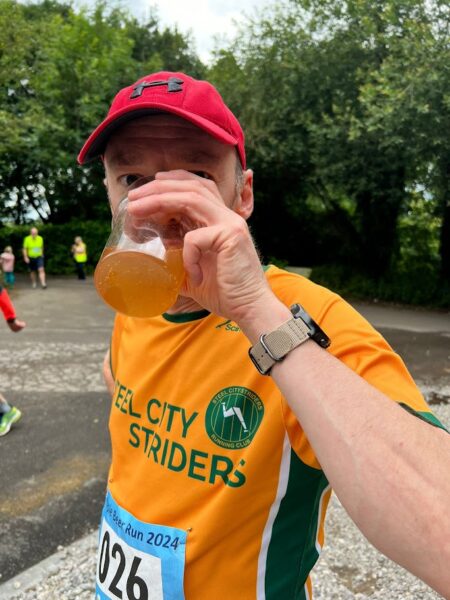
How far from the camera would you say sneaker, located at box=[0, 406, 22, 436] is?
4980mm

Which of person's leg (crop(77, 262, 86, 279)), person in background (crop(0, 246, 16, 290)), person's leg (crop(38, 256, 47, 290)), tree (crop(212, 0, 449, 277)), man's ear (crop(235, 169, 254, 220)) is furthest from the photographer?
person's leg (crop(77, 262, 86, 279))

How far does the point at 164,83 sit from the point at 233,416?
3.04ft

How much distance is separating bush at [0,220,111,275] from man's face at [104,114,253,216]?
61.5ft

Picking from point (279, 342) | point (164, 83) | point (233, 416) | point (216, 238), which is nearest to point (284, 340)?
point (279, 342)

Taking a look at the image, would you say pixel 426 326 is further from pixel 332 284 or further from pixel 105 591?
pixel 105 591

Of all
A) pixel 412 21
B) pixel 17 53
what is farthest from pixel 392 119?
pixel 17 53

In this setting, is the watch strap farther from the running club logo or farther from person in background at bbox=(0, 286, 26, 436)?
person in background at bbox=(0, 286, 26, 436)

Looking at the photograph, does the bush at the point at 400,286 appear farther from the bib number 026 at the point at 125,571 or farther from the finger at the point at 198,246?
the finger at the point at 198,246

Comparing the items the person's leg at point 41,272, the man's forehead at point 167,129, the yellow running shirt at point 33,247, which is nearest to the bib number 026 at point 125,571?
the man's forehead at point 167,129

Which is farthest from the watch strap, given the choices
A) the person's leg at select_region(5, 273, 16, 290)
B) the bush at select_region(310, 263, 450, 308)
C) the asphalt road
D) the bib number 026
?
the person's leg at select_region(5, 273, 16, 290)

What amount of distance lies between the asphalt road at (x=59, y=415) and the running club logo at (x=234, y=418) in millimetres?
2542

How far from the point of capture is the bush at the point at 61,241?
19672mm

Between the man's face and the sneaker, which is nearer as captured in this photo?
the man's face

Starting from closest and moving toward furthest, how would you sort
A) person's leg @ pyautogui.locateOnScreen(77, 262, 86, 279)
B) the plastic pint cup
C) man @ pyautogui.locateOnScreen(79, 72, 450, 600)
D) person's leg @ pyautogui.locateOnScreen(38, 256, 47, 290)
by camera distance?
man @ pyautogui.locateOnScreen(79, 72, 450, 600)
the plastic pint cup
person's leg @ pyautogui.locateOnScreen(38, 256, 47, 290)
person's leg @ pyautogui.locateOnScreen(77, 262, 86, 279)
